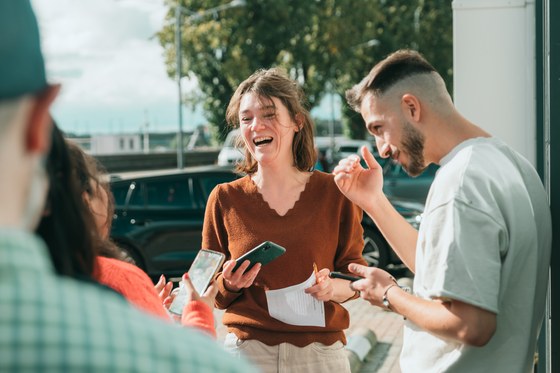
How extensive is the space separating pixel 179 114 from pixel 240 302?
28.6m

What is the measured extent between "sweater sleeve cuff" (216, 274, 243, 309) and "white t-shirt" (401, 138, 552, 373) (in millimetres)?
910

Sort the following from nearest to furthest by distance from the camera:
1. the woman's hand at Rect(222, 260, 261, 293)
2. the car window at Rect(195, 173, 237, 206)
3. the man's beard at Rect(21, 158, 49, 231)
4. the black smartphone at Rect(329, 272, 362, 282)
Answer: the man's beard at Rect(21, 158, 49, 231) < the black smartphone at Rect(329, 272, 362, 282) < the woman's hand at Rect(222, 260, 261, 293) < the car window at Rect(195, 173, 237, 206)

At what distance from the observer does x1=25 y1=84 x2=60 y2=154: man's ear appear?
2.64 ft

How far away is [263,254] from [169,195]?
8.19 meters

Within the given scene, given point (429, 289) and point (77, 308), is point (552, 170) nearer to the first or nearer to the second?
point (429, 289)

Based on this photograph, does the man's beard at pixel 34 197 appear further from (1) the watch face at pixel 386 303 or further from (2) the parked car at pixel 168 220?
(2) the parked car at pixel 168 220

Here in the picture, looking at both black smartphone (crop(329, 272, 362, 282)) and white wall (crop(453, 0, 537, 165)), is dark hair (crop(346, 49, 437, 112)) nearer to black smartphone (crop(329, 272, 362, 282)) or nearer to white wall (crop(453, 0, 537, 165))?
black smartphone (crop(329, 272, 362, 282))

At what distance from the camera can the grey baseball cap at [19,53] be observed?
30.9 inches

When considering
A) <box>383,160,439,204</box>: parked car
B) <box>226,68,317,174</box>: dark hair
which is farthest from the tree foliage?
<box>226,68,317,174</box>: dark hair

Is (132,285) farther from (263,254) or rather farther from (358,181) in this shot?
(358,181)

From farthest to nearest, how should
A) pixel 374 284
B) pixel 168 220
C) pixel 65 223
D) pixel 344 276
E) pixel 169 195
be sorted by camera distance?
pixel 169 195 < pixel 168 220 < pixel 344 276 < pixel 374 284 < pixel 65 223

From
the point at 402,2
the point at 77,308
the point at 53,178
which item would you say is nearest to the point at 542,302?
the point at 53,178

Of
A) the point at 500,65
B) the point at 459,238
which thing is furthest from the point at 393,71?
the point at 500,65

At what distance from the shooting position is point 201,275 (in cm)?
260
